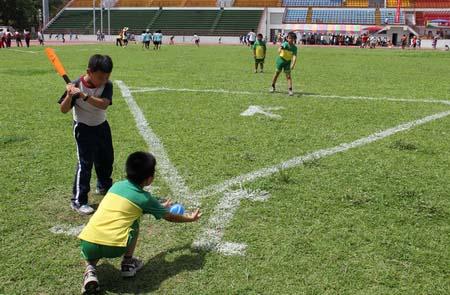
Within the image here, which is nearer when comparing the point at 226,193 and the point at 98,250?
the point at 98,250

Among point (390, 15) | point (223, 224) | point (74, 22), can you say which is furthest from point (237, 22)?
point (223, 224)

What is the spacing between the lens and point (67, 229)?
427cm

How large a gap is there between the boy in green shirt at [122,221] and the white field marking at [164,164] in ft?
4.26

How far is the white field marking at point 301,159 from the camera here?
17.5 feet

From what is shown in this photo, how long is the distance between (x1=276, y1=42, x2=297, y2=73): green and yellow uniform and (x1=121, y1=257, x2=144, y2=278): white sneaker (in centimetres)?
989

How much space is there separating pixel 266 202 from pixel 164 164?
5.95 feet

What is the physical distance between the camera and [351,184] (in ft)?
17.8

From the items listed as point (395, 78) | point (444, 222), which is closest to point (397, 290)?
point (444, 222)

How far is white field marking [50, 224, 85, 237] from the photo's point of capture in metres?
4.20

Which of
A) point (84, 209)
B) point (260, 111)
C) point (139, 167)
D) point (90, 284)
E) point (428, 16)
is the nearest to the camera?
point (90, 284)

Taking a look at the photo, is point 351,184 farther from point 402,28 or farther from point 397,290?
point 402,28

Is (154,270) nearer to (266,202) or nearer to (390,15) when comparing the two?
(266,202)

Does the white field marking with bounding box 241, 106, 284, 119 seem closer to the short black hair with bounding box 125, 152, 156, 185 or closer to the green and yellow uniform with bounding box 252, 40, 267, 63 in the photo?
the short black hair with bounding box 125, 152, 156, 185

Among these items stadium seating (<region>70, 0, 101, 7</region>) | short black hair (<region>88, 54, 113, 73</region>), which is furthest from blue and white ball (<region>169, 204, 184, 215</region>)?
stadium seating (<region>70, 0, 101, 7</region>)
